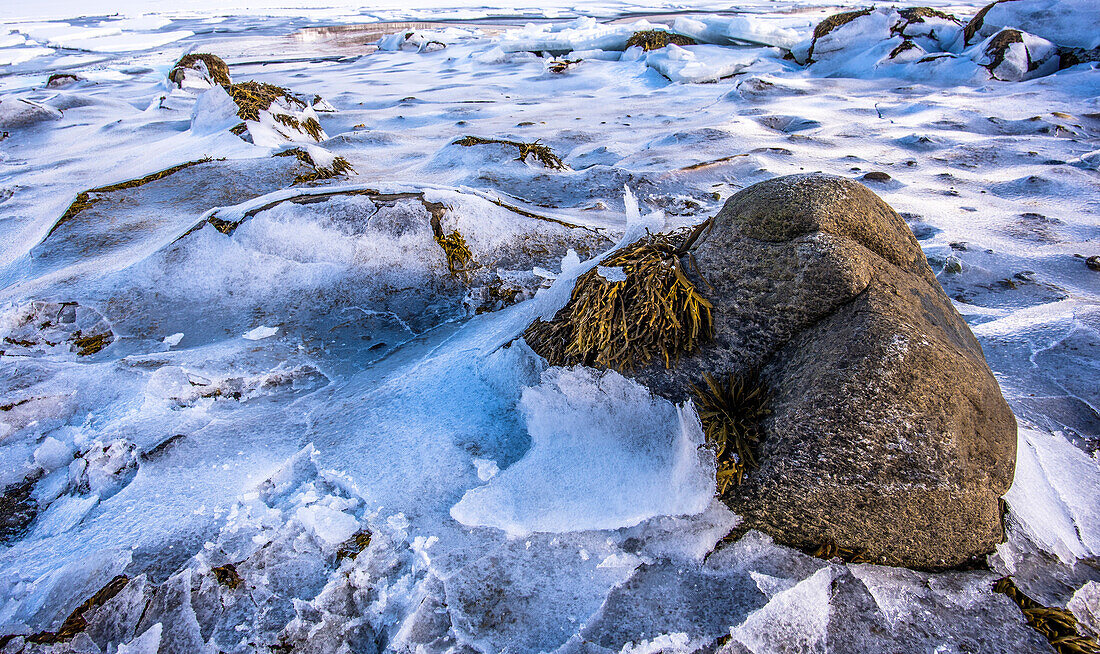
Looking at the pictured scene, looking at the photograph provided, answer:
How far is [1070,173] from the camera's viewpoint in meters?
5.17

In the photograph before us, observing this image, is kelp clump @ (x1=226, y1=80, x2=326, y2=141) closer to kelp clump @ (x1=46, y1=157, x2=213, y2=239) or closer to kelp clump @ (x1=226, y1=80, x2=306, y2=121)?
kelp clump @ (x1=226, y1=80, x2=306, y2=121)

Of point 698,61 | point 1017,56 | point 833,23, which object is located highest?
point 833,23

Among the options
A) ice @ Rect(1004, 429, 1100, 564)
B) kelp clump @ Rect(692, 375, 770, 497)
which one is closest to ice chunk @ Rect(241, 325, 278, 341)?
kelp clump @ Rect(692, 375, 770, 497)

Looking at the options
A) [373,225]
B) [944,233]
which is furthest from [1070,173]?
[373,225]

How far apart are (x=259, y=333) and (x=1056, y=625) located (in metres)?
3.87

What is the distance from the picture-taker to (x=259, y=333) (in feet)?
10.9

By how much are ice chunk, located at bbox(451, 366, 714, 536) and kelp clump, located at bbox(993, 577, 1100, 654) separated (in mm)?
1017

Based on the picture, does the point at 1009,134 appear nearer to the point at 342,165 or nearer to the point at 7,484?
the point at 342,165

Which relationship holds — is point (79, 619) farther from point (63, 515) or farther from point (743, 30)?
point (743, 30)

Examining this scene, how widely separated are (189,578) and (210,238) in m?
2.61

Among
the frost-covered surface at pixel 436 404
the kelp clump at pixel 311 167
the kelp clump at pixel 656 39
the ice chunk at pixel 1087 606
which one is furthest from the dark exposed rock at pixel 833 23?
the ice chunk at pixel 1087 606

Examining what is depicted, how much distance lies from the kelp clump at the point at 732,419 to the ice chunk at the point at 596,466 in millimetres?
49

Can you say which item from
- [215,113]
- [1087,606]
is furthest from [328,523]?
[215,113]

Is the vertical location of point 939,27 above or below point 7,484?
above
